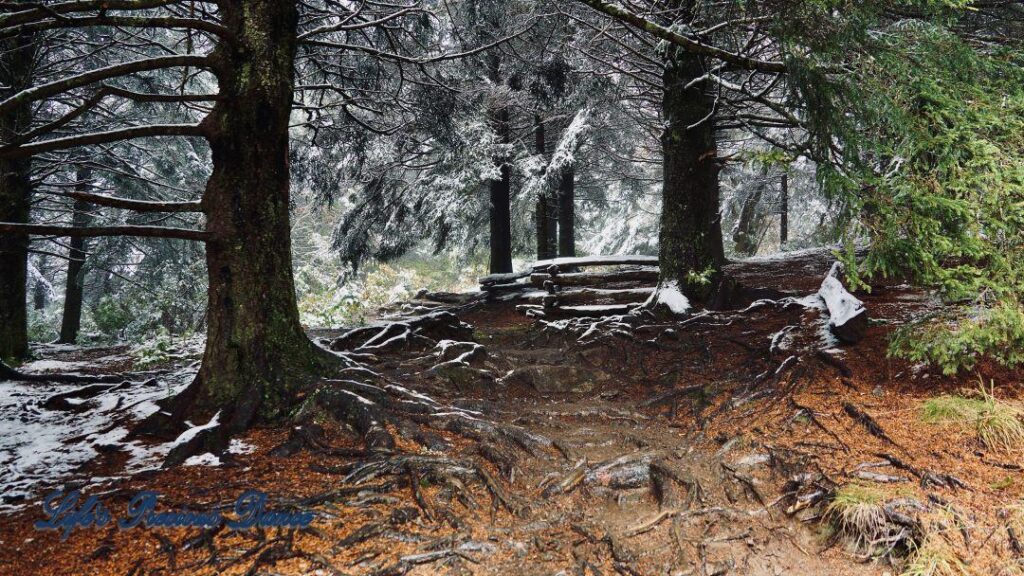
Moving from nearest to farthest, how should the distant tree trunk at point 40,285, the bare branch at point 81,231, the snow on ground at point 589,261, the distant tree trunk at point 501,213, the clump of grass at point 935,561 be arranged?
1. the clump of grass at point 935,561
2. the bare branch at point 81,231
3. the snow on ground at point 589,261
4. the distant tree trunk at point 501,213
5. the distant tree trunk at point 40,285

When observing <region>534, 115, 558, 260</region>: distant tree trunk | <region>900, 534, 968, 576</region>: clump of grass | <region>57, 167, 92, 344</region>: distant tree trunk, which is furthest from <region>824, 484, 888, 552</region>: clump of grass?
<region>57, 167, 92, 344</region>: distant tree trunk

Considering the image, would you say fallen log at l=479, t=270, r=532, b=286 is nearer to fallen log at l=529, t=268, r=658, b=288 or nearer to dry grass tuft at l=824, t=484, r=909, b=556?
fallen log at l=529, t=268, r=658, b=288

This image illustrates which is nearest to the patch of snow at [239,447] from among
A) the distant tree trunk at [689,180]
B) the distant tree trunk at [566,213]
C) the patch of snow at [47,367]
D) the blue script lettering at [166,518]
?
the blue script lettering at [166,518]

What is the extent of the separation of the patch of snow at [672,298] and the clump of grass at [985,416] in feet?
11.5

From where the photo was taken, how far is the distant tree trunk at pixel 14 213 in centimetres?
757

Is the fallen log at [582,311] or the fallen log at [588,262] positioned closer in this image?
the fallen log at [582,311]

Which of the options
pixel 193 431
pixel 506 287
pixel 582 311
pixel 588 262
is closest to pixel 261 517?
pixel 193 431

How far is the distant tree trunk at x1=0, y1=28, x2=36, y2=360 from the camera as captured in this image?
757cm

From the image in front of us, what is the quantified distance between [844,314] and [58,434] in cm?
817

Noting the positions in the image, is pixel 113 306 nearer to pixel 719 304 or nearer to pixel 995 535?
pixel 719 304

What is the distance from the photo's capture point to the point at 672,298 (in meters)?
7.98

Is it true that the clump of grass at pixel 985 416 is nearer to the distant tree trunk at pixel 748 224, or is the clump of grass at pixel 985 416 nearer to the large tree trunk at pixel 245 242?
the large tree trunk at pixel 245 242

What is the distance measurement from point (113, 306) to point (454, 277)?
16.9 m

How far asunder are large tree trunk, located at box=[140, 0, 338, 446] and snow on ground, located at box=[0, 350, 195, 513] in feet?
1.38
